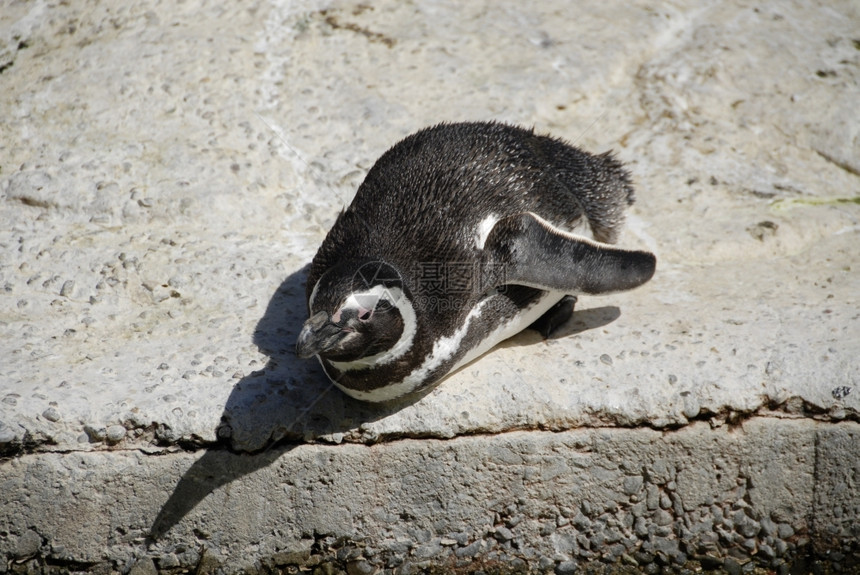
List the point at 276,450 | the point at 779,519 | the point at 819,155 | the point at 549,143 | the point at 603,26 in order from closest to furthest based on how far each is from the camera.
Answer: the point at 276,450 < the point at 779,519 < the point at 549,143 < the point at 819,155 < the point at 603,26

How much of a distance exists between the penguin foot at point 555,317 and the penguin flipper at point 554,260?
0.21 metres

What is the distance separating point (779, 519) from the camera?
8.39ft

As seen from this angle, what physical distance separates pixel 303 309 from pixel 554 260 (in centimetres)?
90

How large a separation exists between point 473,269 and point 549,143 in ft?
2.53

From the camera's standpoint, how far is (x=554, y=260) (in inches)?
101

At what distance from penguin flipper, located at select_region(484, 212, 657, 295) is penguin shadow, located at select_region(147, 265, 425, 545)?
1.58 feet

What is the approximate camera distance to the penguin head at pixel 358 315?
211 cm

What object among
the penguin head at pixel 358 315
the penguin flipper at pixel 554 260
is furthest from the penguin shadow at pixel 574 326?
the penguin head at pixel 358 315

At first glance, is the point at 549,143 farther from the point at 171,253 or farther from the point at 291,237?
the point at 171,253

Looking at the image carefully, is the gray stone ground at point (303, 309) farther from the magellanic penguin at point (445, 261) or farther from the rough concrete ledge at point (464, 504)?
the magellanic penguin at point (445, 261)

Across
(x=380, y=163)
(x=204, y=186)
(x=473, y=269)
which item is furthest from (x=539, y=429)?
(x=204, y=186)

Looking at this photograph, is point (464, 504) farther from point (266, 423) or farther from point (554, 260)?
point (554, 260)

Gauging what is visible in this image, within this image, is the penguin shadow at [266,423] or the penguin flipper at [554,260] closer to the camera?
the penguin shadow at [266,423]

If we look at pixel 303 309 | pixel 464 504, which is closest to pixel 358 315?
pixel 464 504
